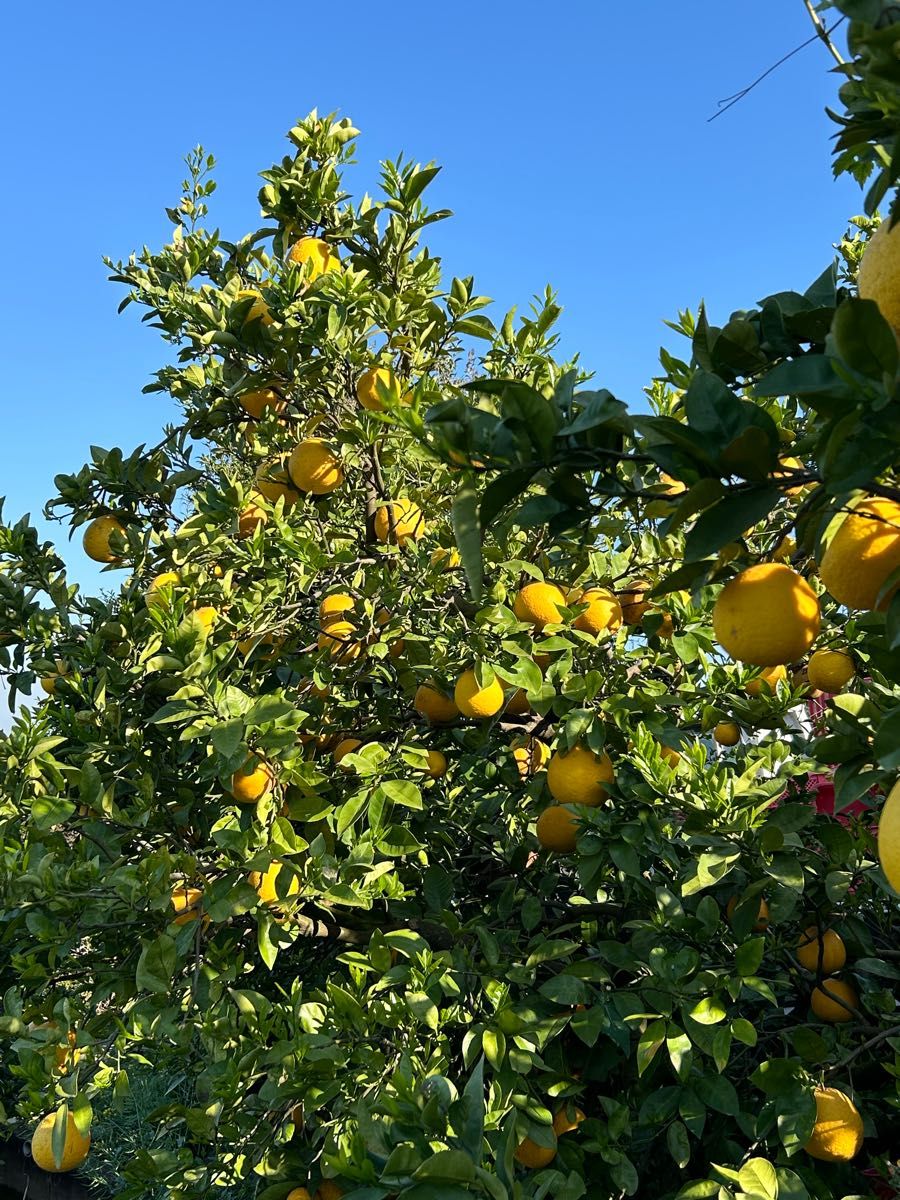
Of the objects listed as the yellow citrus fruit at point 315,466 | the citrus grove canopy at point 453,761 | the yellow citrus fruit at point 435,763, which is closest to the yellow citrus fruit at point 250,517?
the citrus grove canopy at point 453,761

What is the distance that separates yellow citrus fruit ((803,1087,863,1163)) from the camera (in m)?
1.62

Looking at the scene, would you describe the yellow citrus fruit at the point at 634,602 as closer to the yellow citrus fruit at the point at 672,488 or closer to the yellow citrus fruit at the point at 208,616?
the yellow citrus fruit at the point at 672,488

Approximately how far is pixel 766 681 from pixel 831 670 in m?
0.23

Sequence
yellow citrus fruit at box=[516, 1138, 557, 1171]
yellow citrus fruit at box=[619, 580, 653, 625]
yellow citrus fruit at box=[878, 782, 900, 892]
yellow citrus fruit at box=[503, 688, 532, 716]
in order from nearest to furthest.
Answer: yellow citrus fruit at box=[878, 782, 900, 892]
yellow citrus fruit at box=[516, 1138, 557, 1171]
yellow citrus fruit at box=[503, 688, 532, 716]
yellow citrus fruit at box=[619, 580, 653, 625]

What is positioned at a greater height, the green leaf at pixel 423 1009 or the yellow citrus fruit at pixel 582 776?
the yellow citrus fruit at pixel 582 776

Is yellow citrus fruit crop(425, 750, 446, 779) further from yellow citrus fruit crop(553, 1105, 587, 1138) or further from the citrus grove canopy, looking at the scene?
yellow citrus fruit crop(553, 1105, 587, 1138)

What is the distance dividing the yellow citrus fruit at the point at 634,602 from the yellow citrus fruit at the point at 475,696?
51 centimetres

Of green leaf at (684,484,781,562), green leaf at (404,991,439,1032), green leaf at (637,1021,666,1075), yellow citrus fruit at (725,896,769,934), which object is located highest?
green leaf at (684,484,781,562)

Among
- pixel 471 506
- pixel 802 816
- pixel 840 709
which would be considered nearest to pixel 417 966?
pixel 802 816

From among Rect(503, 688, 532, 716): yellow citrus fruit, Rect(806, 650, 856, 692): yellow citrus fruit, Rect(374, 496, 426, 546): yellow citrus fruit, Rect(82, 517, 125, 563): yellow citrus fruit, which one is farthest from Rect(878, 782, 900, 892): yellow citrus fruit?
Rect(82, 517, 125, 563): yellow citrus fruit

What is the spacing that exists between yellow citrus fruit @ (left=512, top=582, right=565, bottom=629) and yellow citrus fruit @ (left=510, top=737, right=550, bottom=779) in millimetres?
534

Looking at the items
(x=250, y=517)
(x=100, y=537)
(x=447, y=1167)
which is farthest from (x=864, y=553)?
(x=100, y=537)

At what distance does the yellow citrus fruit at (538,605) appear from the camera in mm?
1962

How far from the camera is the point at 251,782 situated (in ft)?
5.90
